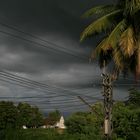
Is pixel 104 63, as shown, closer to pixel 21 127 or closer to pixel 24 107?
pixel 21 127

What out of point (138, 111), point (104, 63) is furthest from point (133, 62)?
point (138, 111)

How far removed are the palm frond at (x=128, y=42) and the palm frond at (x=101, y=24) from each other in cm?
194

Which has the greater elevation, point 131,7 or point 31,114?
point 31,114

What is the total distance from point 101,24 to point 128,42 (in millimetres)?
3175

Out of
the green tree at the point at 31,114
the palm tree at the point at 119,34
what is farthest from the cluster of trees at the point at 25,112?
the palm tree at the point at 119,34

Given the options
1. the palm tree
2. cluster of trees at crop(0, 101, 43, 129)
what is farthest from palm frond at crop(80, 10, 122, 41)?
cluster of trees at crop(0, 101, 43, 129)

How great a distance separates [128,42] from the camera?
24547mm

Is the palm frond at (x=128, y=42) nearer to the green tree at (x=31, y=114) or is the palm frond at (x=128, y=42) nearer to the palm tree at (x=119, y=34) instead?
the palm tree at (x=119, y=34)

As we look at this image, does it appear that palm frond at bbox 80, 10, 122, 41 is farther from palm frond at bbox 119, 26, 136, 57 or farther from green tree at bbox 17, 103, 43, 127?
green tree at bbox 17, 103, 43, 127

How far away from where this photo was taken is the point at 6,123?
6.80 metres

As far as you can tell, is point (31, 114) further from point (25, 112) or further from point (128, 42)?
point (128, 42)

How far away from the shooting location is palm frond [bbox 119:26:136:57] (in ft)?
79.5

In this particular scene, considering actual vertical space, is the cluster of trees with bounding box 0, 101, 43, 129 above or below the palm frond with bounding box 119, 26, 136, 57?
above

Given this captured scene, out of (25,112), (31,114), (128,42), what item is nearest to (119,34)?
(128,42)
